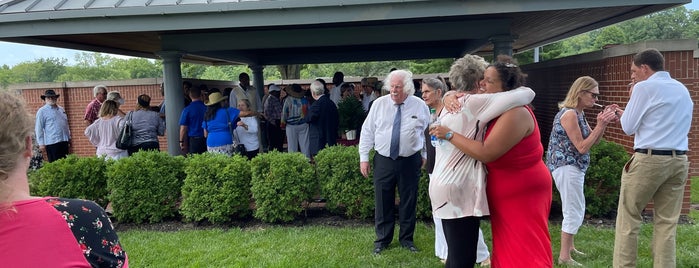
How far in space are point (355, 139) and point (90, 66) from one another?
4036 inches

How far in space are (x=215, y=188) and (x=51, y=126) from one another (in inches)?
186

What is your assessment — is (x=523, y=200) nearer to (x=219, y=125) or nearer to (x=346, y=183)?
(x=346, y=183)

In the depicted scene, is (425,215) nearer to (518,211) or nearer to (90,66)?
(518,211)

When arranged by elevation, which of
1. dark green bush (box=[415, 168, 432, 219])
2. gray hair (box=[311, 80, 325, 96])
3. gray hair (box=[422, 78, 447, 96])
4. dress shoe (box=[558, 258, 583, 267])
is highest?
gray hair (box=[311, 80, 325, 96])

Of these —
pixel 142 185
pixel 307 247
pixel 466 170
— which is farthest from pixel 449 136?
pixel 142 185

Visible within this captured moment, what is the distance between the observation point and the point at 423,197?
19.3 feet

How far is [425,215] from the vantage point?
604cm

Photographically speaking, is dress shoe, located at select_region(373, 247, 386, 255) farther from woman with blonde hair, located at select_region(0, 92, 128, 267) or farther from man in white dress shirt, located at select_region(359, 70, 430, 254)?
woman with blonde hair, located at select_region(0, 92, 128, 267)

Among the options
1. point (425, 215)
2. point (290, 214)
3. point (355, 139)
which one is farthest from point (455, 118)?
point (355, 139)

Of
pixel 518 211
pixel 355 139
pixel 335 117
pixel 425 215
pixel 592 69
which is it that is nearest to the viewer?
pixel 518 211

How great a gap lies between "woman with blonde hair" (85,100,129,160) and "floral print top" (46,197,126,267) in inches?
243

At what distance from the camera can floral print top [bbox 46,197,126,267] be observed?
1.53 meters

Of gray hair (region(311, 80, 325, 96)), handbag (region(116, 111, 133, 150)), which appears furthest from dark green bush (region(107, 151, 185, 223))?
gray hair (region(311, 80, 325, 96))

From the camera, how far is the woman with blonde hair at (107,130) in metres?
7.20
